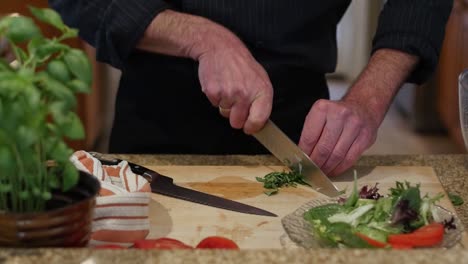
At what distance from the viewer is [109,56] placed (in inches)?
56.4

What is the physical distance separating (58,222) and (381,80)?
86 cm

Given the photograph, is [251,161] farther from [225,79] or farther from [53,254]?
[53,254]

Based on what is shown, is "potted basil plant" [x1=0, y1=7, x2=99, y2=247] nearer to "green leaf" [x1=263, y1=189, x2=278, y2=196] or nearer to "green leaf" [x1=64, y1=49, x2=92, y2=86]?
"green leaf" [x1=64, y1=49, x2=92, y2=86]

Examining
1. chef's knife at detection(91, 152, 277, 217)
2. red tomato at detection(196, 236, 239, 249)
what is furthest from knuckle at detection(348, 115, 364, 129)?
red tomato at detection(196, 236, 239, 249)

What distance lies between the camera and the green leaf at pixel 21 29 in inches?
27.0

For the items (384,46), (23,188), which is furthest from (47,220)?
(384,46)

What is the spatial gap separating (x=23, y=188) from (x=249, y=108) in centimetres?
57

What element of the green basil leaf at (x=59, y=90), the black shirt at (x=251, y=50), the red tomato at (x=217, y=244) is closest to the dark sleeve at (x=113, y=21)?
the black shirt at (x=251, y=50)

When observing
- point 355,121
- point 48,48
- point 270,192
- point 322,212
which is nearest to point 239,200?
point 270,192

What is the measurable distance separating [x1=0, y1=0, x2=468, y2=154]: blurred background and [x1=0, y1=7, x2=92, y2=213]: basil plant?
2247mm

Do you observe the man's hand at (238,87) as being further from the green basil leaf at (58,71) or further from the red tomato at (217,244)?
the green basil leaf at (58,71)

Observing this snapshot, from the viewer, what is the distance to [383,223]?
3.08 feet

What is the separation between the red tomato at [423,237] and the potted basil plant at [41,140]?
342 mm

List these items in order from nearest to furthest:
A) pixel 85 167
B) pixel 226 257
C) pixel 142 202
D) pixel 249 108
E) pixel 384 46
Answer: pixel 226 257 → pixel 142 202 → pixel 85 167 → pixel 249 108 → pixel 384 46
